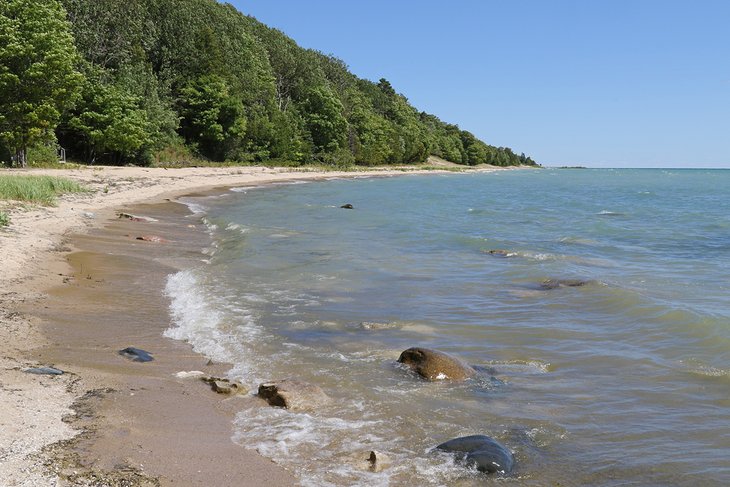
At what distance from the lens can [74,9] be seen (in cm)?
5562

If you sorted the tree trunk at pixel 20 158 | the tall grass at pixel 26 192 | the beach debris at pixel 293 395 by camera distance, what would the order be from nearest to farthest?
the beach debris at pixel 293 395
the tall grass at pixel 26 192
the tree trunk at pixel 20 158

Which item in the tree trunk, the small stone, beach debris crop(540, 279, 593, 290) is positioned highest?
the tree trunk

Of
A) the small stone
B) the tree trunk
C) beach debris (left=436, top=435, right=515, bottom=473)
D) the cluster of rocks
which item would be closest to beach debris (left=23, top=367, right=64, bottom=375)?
the cluster of rocks

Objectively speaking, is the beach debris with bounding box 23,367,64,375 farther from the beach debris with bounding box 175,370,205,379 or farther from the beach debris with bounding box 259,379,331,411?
the beach debris with bounding box 259,379,331,411

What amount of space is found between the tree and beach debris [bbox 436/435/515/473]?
34844mm

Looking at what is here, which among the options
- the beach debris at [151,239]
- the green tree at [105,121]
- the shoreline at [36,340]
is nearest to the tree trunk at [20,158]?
the green tree at [105,121]

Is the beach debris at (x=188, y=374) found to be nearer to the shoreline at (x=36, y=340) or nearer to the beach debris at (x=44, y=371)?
the shoreline at (x=36, y=340)

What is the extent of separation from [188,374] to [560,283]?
31.1ft

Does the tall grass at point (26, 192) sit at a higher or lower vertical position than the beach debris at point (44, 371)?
higher

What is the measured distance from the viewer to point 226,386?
6.80 meters

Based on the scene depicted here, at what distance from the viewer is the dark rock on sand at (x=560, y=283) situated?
13.9m

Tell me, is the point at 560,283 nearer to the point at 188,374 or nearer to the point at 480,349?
the point at 480,349

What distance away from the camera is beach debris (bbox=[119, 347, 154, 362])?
25.1 feet

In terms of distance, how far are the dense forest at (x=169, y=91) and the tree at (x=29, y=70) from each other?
7 cm
